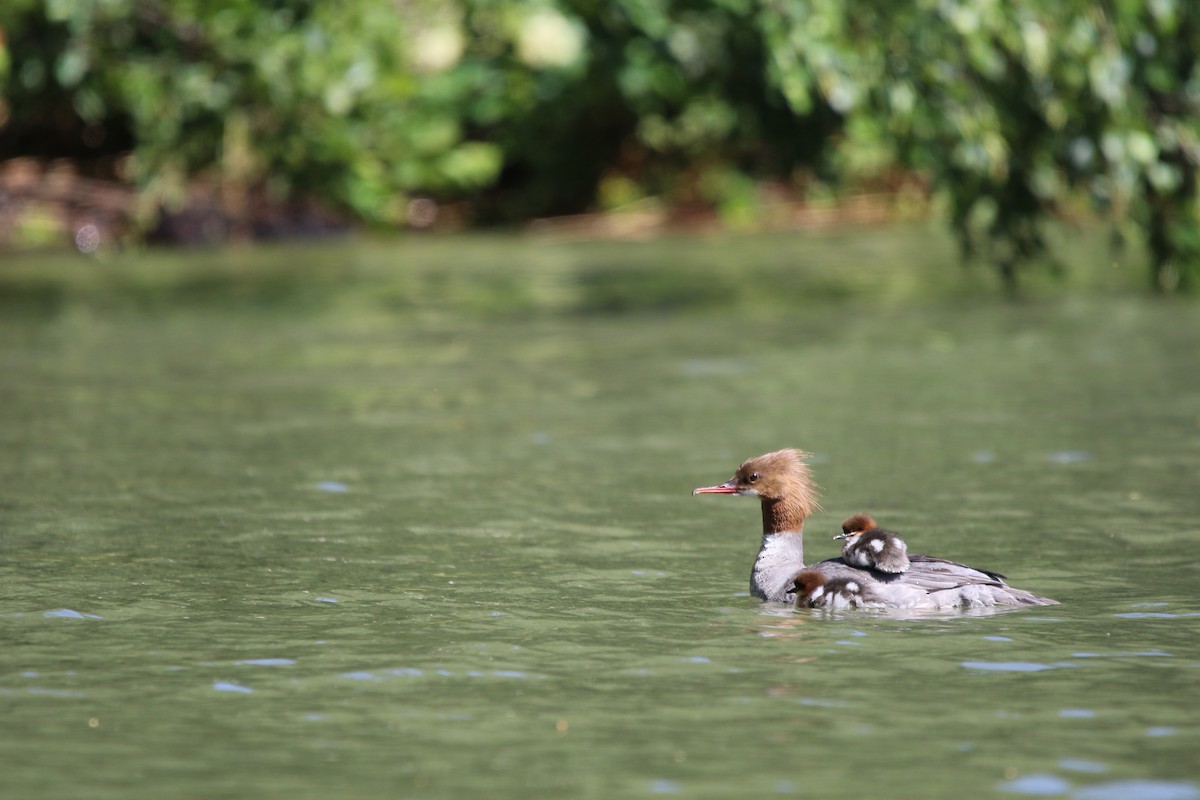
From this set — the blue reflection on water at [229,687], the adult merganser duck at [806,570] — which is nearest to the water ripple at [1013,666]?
the adult merganser duck at [806,570]

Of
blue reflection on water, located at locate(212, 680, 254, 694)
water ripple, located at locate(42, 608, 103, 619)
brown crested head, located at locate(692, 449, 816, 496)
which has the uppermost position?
brown crested head, located at locate(692, 449, 816, 496)

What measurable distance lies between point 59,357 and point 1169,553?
974 cm

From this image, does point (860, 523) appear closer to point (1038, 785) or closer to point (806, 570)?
point (806, 570)

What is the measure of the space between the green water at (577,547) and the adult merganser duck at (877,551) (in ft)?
0.86

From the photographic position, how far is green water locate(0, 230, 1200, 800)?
6.09 meters

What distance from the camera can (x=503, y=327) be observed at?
1752cm

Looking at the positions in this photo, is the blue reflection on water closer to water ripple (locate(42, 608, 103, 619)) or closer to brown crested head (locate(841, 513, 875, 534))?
water ripple (locate(42, 608, 103, 619))

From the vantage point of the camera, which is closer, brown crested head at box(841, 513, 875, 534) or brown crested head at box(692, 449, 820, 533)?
brown crested head at box(841, 513, 875, 534)

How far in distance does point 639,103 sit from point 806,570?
2066 cm

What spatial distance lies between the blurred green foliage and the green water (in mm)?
1464

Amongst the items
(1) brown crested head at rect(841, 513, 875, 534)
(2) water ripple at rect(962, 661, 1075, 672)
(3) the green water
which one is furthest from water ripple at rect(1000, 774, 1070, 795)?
(1) brown crested head at rect(841, 513, 875, 534)

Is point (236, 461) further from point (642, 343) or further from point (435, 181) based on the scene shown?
point (435, 181)

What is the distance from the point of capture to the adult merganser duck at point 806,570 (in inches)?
303

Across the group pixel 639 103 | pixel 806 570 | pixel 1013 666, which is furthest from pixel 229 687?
pixel 639 103
